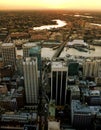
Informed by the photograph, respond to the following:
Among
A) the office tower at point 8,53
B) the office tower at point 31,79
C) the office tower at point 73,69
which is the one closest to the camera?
the office tower at point 31,79

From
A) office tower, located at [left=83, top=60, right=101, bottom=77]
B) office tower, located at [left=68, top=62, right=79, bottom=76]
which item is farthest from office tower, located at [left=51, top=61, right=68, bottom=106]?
office tower, located at [left=83, top=60, right=101, bottom=77]

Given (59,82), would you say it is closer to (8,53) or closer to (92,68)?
(92,68)

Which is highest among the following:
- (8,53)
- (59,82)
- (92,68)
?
(8,53)

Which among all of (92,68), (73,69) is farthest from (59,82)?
(92,68)

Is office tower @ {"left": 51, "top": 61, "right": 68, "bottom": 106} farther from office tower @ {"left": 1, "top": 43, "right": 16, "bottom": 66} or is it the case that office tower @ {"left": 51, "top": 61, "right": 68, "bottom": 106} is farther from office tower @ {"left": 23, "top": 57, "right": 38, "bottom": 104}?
office tower @ {"left": 1, "top": 43, "right": 16, "bottom": 66}

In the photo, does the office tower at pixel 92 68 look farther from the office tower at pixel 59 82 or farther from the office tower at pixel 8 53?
the office tower at pixel 8 53

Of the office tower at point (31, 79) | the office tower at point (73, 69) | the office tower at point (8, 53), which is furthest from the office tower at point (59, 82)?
the office tower at point (8, 53)

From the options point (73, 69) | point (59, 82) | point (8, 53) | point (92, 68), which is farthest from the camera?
point (8, 53)
